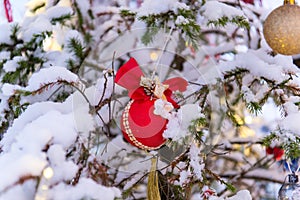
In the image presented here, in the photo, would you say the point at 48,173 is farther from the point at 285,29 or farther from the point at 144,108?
the point at 285,29

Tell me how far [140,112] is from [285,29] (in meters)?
0.27

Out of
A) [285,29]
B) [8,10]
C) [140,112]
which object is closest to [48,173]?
[140,112]

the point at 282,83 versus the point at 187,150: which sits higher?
the point at 282,83

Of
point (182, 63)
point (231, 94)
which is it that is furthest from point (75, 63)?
point (231, 94)

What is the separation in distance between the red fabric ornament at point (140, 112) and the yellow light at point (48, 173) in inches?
7.3

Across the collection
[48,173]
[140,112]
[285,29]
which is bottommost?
[48,173]

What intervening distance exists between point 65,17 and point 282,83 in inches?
18.2

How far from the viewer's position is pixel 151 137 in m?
0.68

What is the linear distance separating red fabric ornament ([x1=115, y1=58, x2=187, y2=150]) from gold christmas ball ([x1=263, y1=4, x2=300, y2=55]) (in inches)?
8.0

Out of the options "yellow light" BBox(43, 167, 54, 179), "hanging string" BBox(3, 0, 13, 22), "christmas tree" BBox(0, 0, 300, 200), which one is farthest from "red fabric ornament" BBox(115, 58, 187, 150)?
"hanging string" BBox(3, 0, 13, 22)

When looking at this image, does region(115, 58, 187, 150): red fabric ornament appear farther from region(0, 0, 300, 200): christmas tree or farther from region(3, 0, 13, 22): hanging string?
region(3, 0, 13, 22): hanging string

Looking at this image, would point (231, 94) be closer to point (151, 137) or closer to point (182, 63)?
point (182, 63)

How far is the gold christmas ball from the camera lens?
762mm

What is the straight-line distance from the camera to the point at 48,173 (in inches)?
20.0
